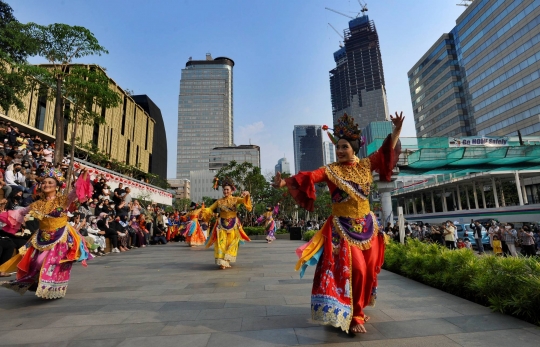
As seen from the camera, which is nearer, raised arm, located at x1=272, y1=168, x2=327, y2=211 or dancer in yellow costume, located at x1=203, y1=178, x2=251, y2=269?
raised arm, located at x1=272, y1=168, x2=327, y2=211

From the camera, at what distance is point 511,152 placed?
14477 mm

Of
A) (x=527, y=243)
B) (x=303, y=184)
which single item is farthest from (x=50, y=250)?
(x=527, y=243)

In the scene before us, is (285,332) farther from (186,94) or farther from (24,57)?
(186,94)

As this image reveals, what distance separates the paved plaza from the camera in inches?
114

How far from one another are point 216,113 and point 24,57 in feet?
408

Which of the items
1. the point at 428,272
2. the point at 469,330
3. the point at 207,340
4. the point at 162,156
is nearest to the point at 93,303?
the point at 207,340

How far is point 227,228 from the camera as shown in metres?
7.62

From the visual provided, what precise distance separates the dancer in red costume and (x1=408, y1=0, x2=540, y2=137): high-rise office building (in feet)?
175

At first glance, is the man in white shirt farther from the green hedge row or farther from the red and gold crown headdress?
the green hedge row

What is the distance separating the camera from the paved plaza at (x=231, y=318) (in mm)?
2908

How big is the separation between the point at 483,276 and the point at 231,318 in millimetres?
3399

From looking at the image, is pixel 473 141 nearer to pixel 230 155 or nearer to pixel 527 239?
pixel 527 239

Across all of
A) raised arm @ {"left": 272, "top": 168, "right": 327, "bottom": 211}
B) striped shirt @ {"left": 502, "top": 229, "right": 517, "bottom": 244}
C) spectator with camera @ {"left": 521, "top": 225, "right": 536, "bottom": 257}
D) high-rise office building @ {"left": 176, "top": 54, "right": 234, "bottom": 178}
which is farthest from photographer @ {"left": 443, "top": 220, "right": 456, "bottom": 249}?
high-rise office building @ {"left": 176, "top": 54, "right": 234, "bottom": 178}

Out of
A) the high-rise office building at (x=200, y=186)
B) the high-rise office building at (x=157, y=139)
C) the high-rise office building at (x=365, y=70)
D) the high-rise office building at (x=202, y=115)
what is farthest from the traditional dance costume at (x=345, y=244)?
the high-rise office building at (x=365, y=70)
